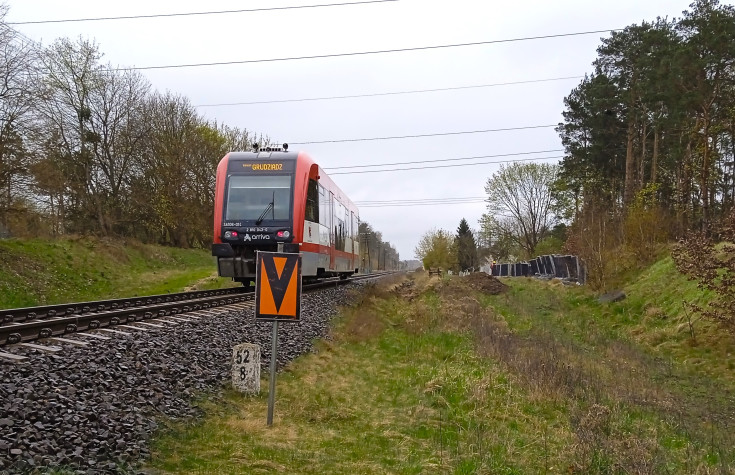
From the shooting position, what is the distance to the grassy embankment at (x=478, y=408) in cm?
552

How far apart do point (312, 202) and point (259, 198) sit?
1.65 m

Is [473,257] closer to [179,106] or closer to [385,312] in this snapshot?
[179,106]

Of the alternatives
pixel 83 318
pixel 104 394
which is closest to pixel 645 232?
pixel 83 318

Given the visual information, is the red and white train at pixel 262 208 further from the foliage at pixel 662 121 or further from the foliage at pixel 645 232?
the foliage at pixel 645 232

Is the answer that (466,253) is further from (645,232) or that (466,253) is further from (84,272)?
(84,272)

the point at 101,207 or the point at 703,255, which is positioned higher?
the point at 101,207

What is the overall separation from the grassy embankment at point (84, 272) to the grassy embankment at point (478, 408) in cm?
1180

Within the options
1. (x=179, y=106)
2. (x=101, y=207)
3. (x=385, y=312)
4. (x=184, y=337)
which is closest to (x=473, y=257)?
(x=179, y=106)

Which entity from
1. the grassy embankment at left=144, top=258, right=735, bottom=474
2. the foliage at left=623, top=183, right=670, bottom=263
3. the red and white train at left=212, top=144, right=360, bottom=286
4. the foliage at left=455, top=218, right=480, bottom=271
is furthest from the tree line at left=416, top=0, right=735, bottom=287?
the foliage at left=455, top=218, right=480, bottom=271

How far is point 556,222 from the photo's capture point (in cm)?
6028

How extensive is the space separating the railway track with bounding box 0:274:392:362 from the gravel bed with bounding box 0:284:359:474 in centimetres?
71

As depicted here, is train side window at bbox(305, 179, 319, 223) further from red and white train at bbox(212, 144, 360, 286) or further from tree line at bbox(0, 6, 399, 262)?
tree line at bbox(0, 6, 399, 262)

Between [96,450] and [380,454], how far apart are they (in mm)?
2520

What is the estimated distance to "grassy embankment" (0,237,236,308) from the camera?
20.5 metres
